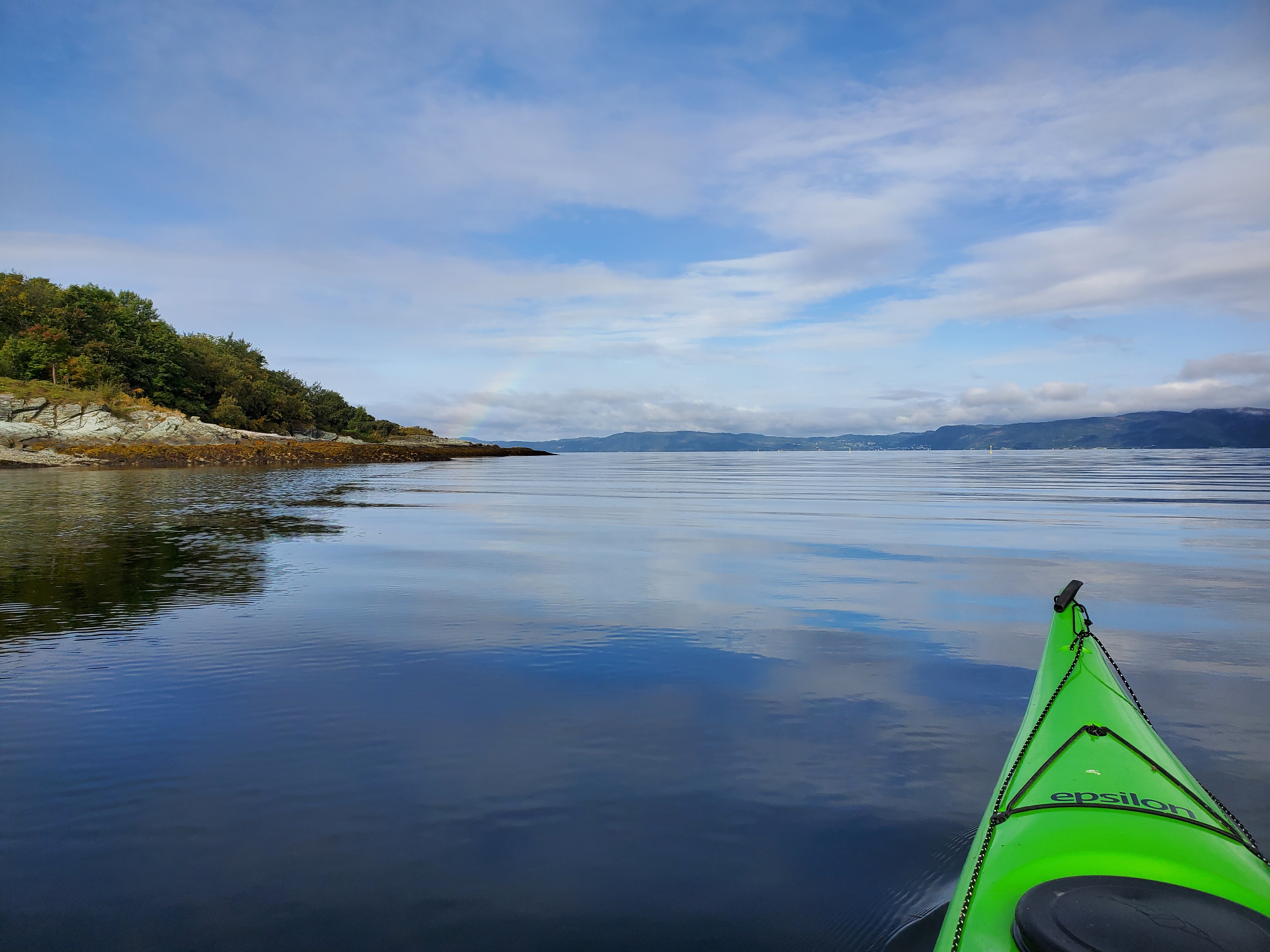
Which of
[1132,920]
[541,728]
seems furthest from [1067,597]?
[541,728]

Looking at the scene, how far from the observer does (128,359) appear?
258ft

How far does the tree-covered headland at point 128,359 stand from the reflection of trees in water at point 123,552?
5358cm

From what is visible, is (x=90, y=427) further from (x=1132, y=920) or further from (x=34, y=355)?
(x=1132, y=920)

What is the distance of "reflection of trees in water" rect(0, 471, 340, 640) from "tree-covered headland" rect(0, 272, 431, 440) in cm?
5358

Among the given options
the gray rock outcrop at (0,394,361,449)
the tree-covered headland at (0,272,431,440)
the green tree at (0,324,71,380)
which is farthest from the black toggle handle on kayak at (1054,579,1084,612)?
the green tree at (0,324,71,380)

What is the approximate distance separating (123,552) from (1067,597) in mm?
17591

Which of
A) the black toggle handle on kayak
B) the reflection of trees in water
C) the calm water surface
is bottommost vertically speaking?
the calm water surface

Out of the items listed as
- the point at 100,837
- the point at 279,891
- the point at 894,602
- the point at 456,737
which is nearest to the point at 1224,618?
the point at 894,602

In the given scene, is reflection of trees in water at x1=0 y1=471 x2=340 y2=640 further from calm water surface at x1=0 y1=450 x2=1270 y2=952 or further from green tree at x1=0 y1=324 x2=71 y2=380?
green tree at x1=0 y1=324 x2=71 y2=380

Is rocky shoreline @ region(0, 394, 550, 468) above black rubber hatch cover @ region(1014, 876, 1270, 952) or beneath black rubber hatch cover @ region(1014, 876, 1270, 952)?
above

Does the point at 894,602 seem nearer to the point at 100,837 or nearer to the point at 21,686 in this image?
Result: the point at 100,837

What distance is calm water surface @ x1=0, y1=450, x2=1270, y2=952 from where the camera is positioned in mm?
3936

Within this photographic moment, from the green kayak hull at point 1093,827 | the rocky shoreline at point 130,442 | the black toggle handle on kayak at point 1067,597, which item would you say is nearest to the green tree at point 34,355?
the rocky shoreline at point 130,442

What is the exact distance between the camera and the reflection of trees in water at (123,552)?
1073 cm
